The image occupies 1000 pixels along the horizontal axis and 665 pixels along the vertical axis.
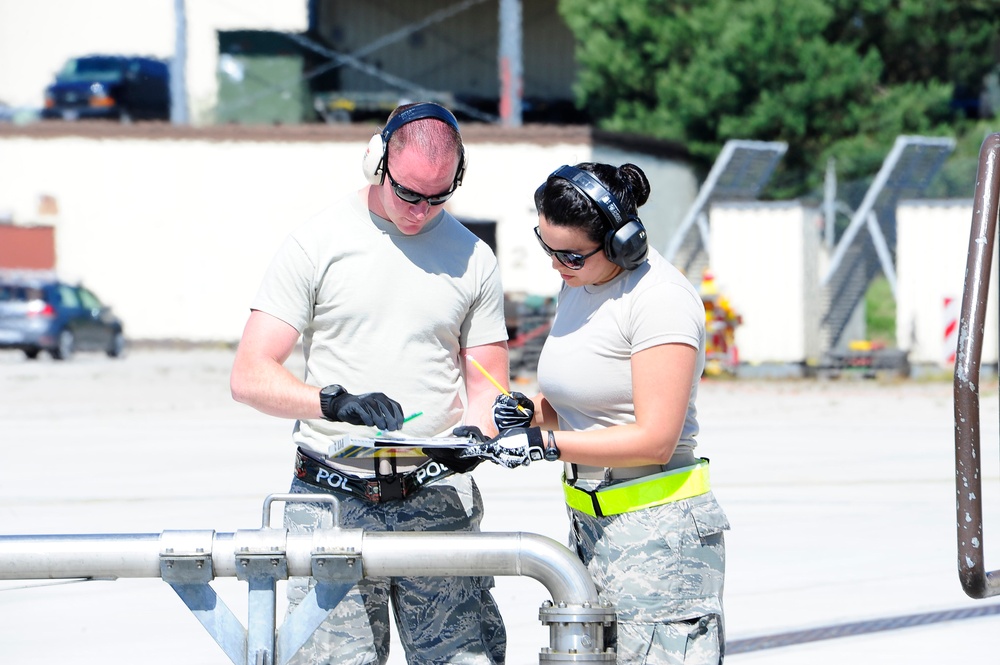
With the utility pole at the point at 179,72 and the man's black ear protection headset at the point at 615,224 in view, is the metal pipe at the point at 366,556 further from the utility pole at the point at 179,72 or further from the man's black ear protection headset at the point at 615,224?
the utility pole at the point at 179,72

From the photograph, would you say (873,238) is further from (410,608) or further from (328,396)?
(328,396)

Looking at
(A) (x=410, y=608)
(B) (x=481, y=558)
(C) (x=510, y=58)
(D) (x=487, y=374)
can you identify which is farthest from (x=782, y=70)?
(B) (x=481, y=558)

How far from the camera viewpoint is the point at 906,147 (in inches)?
874

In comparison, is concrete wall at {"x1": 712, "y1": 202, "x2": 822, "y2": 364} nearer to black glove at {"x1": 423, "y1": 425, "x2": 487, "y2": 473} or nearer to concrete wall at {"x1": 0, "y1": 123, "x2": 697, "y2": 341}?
concrete wall at {"x1": 0, "y1": 123, "x2": 697, "y2": 341}

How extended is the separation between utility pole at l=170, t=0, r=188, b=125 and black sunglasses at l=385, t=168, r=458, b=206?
29.3 m

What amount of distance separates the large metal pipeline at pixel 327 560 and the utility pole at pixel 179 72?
2994cm

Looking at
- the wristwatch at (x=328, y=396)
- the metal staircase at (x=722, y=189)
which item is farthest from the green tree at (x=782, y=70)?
the wristwatch at (x=328, y=396)

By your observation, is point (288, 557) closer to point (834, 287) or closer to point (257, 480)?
point (257, 480)

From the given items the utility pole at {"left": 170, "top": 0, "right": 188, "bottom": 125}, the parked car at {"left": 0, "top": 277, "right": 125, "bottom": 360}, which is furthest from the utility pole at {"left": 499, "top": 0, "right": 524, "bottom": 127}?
the parked car at {"left": 0, "top": 277, "right": 125, "bottom": 360}

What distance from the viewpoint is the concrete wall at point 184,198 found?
29234 mm

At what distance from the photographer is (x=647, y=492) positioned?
3703mm

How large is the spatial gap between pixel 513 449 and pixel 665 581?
0.49 meters

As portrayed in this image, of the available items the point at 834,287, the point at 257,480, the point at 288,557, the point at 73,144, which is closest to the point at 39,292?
the point at 73,144

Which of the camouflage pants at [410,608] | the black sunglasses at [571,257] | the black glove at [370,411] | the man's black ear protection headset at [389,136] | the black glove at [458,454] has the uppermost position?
the man's black ear protection headset at [389,136]
